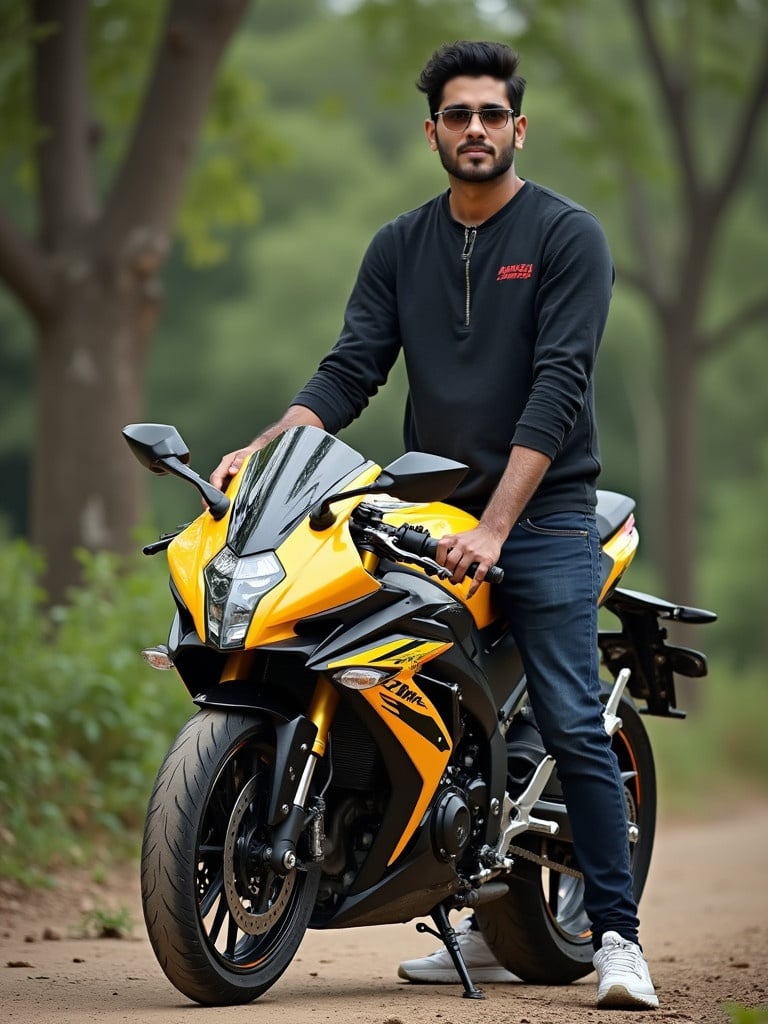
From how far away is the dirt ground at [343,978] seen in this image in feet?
14.5

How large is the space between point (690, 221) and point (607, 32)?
61.7 feet

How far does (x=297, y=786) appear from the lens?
435 centimetres

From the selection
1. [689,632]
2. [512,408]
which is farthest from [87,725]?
[689,632]

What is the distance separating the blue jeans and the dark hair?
1.29 meters

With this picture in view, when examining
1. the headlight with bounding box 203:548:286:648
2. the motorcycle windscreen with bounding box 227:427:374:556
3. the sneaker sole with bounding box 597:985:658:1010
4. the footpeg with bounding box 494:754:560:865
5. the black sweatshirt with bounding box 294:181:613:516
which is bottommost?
the sneaker sole with bounding box 597:985:658:1010

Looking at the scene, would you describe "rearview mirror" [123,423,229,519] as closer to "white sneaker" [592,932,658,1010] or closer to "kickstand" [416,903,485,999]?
"kickstand" [416,903,485,999]

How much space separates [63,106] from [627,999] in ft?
29.1

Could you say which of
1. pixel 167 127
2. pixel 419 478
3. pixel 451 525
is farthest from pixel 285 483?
pixel 167 127

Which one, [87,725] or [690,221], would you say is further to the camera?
[690,221]

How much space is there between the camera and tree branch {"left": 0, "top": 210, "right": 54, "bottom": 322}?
35.7ft

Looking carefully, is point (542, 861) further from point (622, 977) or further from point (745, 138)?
point (745, 138)

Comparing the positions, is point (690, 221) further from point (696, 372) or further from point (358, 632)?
Answer: point (358, 632)

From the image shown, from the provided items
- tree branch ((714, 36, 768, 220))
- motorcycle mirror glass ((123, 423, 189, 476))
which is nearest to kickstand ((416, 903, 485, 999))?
motorcycle mirror glass ((123, 423, 189, 476))

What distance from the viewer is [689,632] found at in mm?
17172
